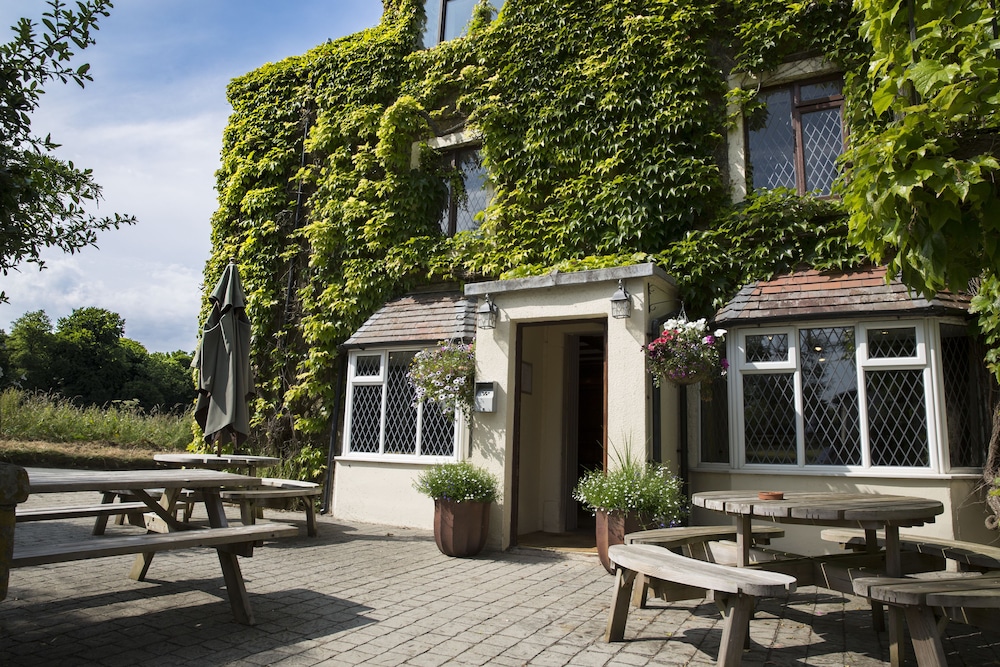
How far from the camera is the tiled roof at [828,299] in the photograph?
6438 mm

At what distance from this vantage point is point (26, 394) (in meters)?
15.1

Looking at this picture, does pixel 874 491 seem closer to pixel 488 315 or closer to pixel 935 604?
pixel 935 604

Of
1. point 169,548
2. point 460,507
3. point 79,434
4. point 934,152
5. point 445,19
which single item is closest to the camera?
point 934,152

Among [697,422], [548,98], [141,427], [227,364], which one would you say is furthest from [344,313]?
[141,427]

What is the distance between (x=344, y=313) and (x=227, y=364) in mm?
2751

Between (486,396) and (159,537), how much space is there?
4106 millimetres

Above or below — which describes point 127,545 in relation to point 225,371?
below

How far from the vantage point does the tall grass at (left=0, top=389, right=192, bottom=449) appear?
43.9 ft

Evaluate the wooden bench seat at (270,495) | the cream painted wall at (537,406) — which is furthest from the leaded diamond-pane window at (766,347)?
the wooden bench seat at (270,495)

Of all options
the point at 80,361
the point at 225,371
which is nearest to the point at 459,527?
the point at 225,371

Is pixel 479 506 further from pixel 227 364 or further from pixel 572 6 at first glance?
pixel 572 6

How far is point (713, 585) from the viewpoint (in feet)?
10.7

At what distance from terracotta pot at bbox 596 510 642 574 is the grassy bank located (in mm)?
10092

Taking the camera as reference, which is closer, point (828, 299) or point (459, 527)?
point (459, 527)
